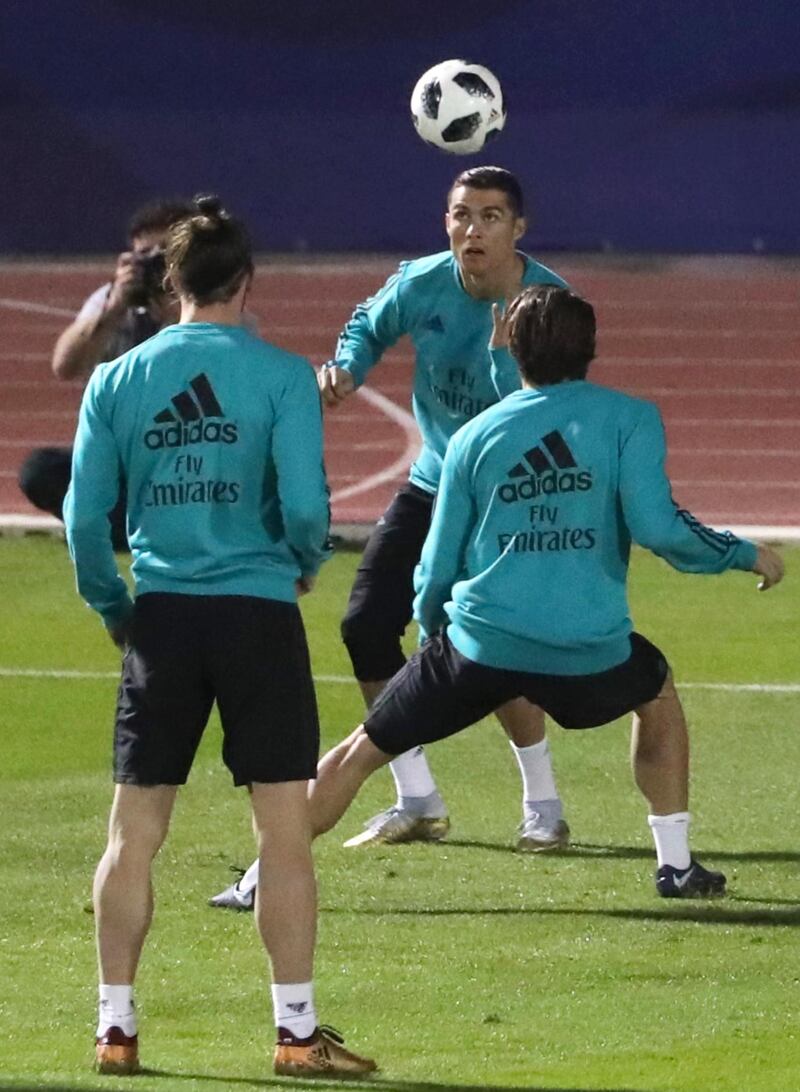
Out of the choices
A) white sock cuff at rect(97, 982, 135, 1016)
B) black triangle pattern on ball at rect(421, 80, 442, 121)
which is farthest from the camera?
white sock cuff at rect(97, 982, 135, 1016)

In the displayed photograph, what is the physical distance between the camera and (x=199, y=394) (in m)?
5.30

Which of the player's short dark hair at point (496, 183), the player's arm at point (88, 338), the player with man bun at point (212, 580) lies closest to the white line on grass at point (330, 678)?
the player's arm at point (88, 338)

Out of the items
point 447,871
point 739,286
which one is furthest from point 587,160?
point 447,871

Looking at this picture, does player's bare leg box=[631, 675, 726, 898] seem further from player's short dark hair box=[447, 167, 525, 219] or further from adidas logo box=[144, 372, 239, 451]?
adidas logo box=[144, 372, 239, 451]

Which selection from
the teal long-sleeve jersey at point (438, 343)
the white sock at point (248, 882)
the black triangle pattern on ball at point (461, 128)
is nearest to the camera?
the white sock at point (248, 882)

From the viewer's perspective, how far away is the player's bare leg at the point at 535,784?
784cm

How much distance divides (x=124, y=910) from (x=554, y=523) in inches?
63.1

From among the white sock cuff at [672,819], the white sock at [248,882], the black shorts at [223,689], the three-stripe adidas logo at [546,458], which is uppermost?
the three-stripe adidas logo at [546,458]

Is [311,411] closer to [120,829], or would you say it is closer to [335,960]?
[120,829]

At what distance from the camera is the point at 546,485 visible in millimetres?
6309

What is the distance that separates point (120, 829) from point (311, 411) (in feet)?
3.20

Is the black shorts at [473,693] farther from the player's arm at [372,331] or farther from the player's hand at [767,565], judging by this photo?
the player's arm at [372,331]

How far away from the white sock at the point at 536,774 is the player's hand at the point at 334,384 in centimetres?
A: 127

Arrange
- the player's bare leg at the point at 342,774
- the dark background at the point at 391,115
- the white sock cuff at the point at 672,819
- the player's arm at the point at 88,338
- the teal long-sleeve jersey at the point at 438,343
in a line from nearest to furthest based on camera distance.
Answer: the player's bare leg at the point at 342,774
the white sock cuff at the point at 672,819
the teal long-sleeve jersey at the point at 438,343
the player's arm at the point at 88,338
the dark background at the point at 391,115
